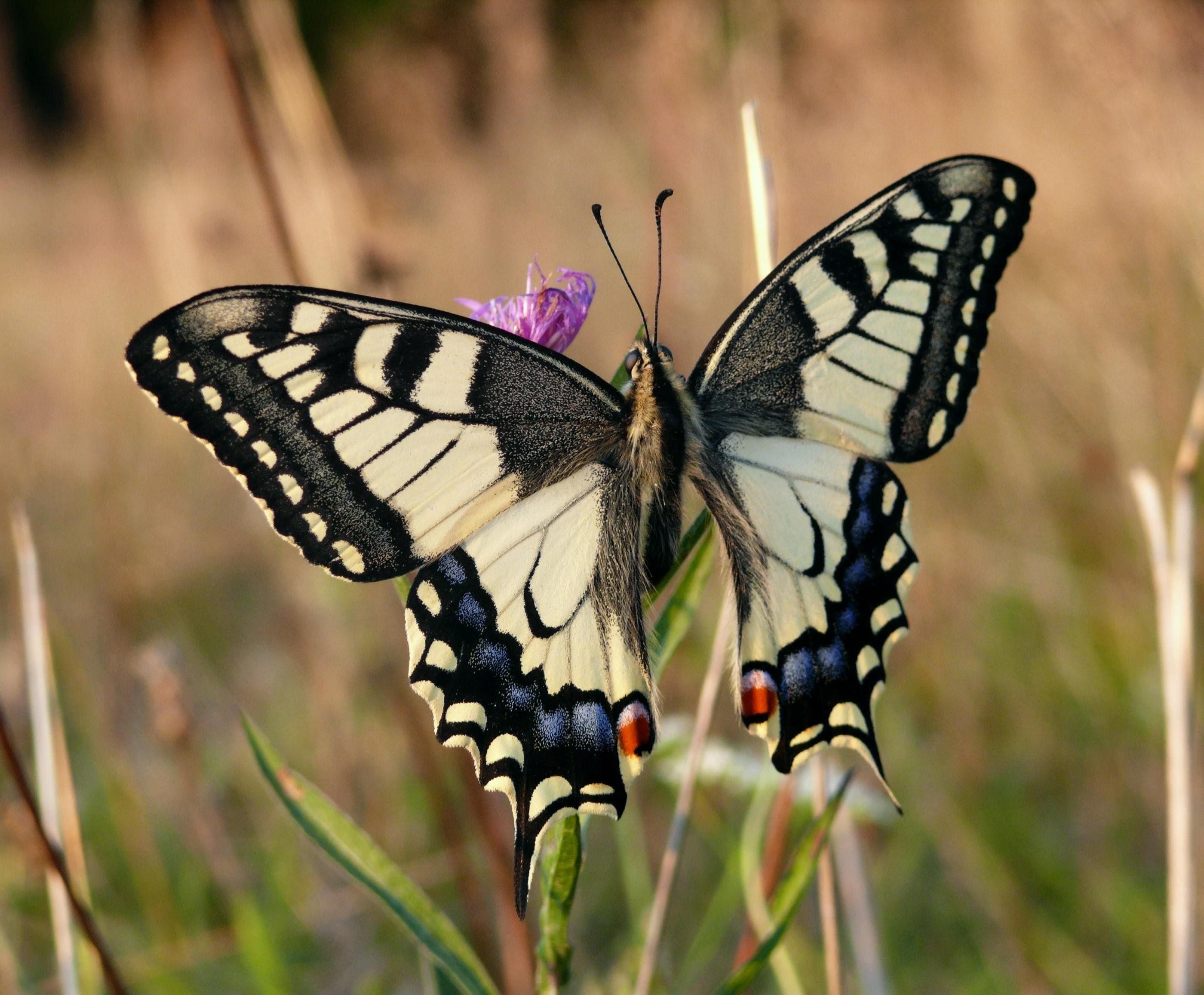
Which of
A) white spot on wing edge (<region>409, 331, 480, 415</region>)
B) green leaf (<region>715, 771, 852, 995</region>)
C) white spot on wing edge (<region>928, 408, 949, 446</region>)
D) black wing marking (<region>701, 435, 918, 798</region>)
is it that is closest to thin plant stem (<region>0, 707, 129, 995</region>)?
white spot on wing edge (<region>409, 331, 480, 415</region>)

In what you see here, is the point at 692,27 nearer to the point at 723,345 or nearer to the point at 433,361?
the point at 723,345

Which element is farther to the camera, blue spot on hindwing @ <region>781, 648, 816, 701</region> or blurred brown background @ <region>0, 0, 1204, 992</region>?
blurred brown background @ <region>0, 0, 1204, 992</region>

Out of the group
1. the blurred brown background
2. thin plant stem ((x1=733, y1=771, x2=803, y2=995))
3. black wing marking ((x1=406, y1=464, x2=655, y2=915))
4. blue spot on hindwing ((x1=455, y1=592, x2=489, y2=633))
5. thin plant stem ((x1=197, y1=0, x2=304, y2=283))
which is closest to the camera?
black wing marking ((x1=406, y1=464, x2=655, y2=915))

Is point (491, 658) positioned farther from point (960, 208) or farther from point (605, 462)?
point (960, 208)

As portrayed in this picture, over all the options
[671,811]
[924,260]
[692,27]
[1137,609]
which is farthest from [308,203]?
[1137,609]

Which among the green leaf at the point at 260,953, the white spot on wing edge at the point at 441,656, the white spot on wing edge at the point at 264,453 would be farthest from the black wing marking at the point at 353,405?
the green leaf at the point at 260,953

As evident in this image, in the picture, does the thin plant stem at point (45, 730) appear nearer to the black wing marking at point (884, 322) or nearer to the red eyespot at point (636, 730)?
the red eyespot at point (636, 730)

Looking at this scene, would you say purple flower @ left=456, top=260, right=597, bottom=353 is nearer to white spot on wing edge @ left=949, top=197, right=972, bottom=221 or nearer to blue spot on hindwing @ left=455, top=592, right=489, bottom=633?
blue spot on hindwing @ left=455, top=592, right=489, bottom=633
